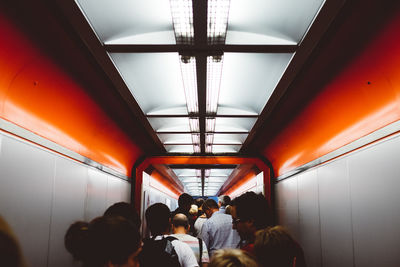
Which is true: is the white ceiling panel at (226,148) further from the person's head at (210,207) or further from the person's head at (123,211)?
the person's head at (123,211)

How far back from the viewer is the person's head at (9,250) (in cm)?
85

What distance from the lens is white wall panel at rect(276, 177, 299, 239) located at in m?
6.64

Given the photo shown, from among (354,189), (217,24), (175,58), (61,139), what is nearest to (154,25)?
(217,24)

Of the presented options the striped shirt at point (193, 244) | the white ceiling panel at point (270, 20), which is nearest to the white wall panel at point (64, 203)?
the striped shirt at point (193, 244)

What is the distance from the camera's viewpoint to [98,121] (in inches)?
223

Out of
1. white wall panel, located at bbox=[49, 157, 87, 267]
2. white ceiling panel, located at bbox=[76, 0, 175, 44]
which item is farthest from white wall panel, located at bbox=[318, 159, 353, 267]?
white wall panel, located at bbox=[49, 157, 87, 267]

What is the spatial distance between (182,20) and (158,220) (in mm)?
1800

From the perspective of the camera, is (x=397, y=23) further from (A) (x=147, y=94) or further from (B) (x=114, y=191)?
(B) (x=114, y=191)

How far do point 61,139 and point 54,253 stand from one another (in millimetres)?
1312

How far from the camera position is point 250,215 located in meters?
3.36

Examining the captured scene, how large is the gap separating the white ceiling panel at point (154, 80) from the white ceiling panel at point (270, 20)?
0.91 meters

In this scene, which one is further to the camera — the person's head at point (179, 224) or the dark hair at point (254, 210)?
the person's head at point (179, 224)

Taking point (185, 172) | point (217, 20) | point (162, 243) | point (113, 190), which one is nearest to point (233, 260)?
point (162, 243)

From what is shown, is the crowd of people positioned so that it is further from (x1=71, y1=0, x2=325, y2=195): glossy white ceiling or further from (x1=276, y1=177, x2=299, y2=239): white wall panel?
(x1=276, y1=177, x2=299, y2=239): white wall panel
